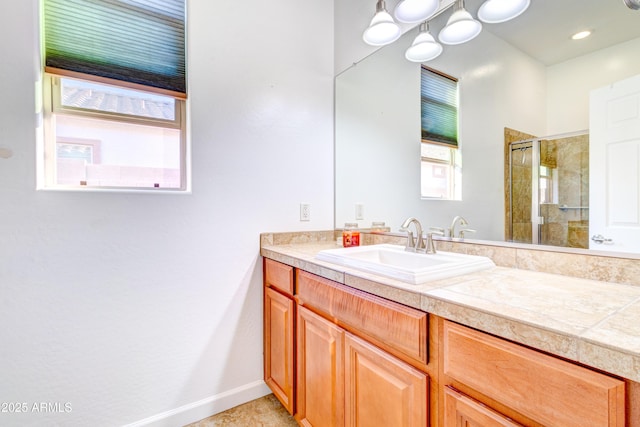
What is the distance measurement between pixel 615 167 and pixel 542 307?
1.99 feet

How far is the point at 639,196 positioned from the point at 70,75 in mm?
2238

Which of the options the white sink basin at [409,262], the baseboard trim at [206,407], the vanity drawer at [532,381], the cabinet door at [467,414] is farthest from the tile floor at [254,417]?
the vanity drawer at [532,381]

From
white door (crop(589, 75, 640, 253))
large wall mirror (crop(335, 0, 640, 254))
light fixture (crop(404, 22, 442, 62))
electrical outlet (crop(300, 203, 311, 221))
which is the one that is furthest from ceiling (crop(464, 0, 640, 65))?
electrical outlet (crop(300, 203, 311, 221))

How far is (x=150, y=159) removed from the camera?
1.61 metres

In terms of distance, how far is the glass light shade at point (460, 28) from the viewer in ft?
4.49

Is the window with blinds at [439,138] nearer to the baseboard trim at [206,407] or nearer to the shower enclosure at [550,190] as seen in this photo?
the shower enclosure at [550,190]

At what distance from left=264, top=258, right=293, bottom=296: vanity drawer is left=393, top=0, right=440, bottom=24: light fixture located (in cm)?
141

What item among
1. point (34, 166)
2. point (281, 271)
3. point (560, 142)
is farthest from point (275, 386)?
point (560, 142)

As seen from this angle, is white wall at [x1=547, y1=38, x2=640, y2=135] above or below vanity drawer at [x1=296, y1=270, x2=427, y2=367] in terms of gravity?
above

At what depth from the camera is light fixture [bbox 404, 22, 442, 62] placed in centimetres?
156

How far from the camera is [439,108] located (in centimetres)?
156

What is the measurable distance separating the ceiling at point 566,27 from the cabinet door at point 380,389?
124cm

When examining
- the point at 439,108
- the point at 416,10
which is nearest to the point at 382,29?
the point at 416,10

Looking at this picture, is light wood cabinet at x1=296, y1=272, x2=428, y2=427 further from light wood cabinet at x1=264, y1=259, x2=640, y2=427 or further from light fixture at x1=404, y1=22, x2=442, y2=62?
light fixture at x1=404, y1=22, x2=442, y2=62
